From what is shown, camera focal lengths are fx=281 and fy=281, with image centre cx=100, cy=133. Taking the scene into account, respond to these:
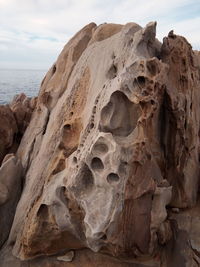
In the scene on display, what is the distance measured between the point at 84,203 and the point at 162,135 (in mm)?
2054

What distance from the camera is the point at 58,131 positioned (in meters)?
5.07

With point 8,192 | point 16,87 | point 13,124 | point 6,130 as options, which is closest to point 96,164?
point 8,192

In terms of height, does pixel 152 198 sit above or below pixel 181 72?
below

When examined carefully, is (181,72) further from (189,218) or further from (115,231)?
(115,231)

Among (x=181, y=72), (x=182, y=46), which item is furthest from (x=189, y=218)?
(x=182, y=46)

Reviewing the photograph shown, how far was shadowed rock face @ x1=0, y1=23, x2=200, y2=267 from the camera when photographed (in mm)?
3805

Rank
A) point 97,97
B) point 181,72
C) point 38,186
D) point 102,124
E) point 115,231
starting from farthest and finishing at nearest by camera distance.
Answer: point 181,72
point 38,186
point 97,97
point 102,124
point 115,231

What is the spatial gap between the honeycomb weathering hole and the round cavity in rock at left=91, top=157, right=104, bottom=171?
0.47 meters

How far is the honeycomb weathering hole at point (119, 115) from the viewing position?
4.03 metres

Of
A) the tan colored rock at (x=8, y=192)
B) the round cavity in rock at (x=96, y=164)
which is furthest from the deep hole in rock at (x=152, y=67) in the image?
the tan colored rock at (x=8, y=192)

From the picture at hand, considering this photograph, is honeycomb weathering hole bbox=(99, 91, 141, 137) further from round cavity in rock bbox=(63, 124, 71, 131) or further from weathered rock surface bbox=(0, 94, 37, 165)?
weathered rock surface bbox=(0, 94, 37, 165)

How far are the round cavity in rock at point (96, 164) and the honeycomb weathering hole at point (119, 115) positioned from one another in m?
0.47

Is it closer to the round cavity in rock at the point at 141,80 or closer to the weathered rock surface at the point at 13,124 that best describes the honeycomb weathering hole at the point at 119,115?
the round cavity in rock at the point at 141,80

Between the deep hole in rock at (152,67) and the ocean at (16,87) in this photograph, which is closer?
the deep hole in rock at (152,67)
